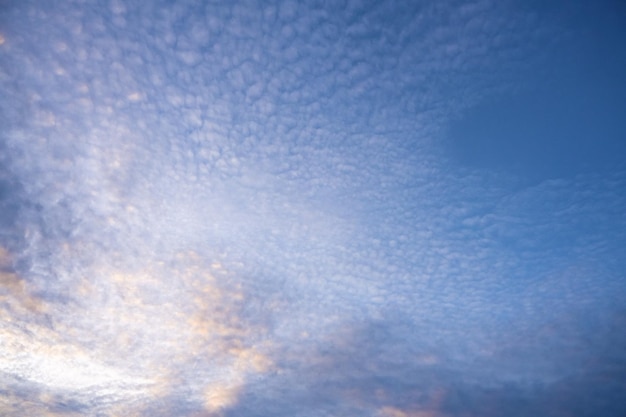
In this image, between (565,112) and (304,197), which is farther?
(304,197)

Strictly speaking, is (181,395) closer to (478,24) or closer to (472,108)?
(472,108)

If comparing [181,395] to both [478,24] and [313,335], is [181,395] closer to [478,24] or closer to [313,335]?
[313,335]

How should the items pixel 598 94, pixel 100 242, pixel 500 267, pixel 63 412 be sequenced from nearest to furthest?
pixel 598 94
pixel 100 242
pixel 500 267
pixel 63 412

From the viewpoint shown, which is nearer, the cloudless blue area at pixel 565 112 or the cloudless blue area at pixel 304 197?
the cloudless blue area at pixel 565 112

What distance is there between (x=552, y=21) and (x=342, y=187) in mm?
2324

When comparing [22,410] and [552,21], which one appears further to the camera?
[22,410]

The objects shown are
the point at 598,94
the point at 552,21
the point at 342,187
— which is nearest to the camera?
the point at 552,21

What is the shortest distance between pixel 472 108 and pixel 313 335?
13.8 feet

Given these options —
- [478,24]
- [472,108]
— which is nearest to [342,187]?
[472,108]

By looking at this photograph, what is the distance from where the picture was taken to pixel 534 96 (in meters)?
3.14

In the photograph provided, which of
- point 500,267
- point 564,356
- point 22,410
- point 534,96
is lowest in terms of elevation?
point 22,410

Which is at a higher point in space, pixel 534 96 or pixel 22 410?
pixel 534 96

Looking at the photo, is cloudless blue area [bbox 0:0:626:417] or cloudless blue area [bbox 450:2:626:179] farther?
cloudless blue area [bbox 0:0:626:417]

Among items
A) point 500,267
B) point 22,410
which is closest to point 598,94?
point 500,267
